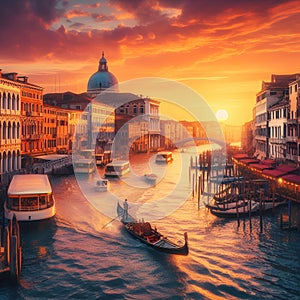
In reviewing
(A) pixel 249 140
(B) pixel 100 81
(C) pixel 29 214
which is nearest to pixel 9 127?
(C) pixel 29 214

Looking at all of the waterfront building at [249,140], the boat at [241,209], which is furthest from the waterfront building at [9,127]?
the waterfront building at [249,140]

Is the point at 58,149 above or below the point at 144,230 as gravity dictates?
above

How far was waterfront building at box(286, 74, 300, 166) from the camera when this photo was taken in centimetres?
3638

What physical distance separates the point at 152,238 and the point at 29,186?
920 cm

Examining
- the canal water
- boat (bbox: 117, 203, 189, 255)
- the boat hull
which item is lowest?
the canal water

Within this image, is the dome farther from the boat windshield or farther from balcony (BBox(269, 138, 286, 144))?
the boat windshield

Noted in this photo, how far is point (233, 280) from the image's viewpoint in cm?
1672

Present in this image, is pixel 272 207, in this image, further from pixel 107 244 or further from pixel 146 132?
pixel 146 132

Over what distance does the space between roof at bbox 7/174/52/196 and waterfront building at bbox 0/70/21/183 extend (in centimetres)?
778

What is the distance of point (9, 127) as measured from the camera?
38.2 metres

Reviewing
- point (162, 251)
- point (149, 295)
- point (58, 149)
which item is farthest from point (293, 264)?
point (58, 149)

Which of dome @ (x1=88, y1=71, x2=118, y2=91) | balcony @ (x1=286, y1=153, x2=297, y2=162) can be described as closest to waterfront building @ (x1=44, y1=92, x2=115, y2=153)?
dome @ (x1=88, y1=71, x2=118, y2=91)

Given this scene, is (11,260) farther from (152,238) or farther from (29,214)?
(29,214)

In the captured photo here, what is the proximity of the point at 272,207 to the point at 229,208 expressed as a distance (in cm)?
312
